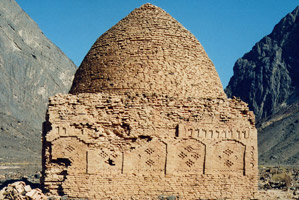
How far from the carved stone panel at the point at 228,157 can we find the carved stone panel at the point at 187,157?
392mm

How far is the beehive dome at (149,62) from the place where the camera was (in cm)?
1387

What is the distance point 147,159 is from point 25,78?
4990 centimetres

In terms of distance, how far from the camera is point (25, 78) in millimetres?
59594

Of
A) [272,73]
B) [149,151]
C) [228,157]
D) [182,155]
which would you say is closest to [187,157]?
[182,155]

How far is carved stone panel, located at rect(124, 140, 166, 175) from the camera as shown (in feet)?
41.6

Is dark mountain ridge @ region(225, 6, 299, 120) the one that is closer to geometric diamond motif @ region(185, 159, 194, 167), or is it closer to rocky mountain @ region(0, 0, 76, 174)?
rocky mountain @ region(0, 0, 76, 174)

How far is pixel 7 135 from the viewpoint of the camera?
4450 centimetres

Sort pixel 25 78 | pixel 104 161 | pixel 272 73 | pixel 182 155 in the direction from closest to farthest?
1. pixel 104 161
2. pixel 182 155
3. pixel 25 78
4. pixel 272 73

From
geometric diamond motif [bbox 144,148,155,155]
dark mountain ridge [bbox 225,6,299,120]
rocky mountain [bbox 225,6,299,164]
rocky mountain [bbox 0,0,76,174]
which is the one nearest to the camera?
geometric diamond motif [bbox 144,148,155,155]

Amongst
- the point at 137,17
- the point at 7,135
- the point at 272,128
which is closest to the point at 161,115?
the point at 137,17

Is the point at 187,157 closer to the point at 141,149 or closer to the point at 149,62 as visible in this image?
the point at 141,149

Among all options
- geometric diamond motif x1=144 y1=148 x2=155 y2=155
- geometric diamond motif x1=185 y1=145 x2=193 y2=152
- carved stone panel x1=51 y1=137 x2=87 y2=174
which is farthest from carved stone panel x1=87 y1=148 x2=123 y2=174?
geometric diamond motif x1=185 y1=145 x2=193 y2=152

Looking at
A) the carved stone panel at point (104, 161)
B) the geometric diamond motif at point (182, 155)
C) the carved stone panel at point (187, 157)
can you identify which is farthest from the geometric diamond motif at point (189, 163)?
the carved stone panel at point (104, 161)

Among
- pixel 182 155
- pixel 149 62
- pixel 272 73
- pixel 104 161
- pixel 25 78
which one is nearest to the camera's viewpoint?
pixel 104 161
